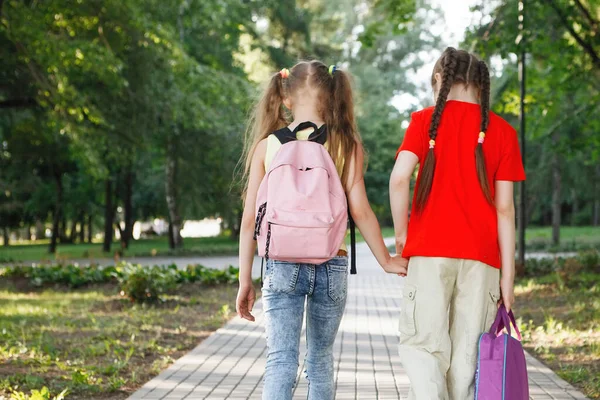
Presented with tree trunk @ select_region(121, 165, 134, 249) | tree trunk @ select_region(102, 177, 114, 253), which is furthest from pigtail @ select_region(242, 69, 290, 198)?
tree trunk @ select_region(102, 177, 114, 253)

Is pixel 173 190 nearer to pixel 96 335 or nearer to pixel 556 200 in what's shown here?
pixel 556 200

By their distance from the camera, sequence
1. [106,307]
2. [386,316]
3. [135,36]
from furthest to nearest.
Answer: [135,36] < [106,307] < [386,316]

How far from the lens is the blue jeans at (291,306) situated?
11.6ft

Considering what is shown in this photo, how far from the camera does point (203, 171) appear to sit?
28.3 meters

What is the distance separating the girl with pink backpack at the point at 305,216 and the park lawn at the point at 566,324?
3.02 meters

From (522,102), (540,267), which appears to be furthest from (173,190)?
(522,102)

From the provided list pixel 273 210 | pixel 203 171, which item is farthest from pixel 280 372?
pixel 203 171

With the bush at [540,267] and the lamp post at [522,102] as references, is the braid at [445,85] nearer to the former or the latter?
the lamp post at [522,102]

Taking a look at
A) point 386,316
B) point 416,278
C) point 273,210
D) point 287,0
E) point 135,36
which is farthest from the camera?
point 287,0

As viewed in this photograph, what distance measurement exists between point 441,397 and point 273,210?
3.65ft

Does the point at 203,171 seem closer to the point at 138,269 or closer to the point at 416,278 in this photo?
the point at 138,269

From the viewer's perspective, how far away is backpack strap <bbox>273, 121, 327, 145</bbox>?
3.62 meters

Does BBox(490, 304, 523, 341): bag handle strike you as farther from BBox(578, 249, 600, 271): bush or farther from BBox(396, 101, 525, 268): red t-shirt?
BBox(578, 249, 600, 271): bush

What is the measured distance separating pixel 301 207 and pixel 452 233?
0.72 meters
